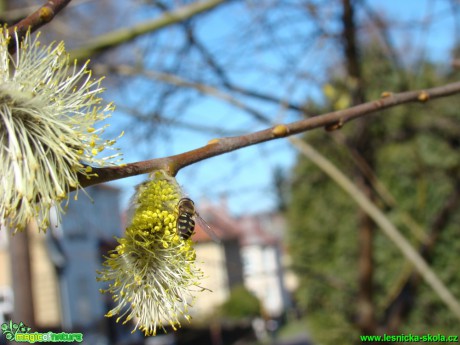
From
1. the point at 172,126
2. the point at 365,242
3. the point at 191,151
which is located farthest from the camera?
the point at 172,126

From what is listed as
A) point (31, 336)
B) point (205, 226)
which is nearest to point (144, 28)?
point (31, 336)

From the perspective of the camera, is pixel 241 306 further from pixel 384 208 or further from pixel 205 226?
pixel 205 226

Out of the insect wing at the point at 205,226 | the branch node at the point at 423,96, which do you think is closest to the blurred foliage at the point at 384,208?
the branch node at the point at 423,96

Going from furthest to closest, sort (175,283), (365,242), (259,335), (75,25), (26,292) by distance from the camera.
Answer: (259,335) < (75,25) < (365,242) < (26,292) < (175,283)

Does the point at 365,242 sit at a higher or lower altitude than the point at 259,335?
higher

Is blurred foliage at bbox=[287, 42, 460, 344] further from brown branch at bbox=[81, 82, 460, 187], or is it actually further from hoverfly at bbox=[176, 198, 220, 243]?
hoverfly at bbox=[176, 198, 220, 243]

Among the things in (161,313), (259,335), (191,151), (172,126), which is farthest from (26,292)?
(259,335)

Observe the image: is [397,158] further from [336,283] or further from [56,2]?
[56,2]
